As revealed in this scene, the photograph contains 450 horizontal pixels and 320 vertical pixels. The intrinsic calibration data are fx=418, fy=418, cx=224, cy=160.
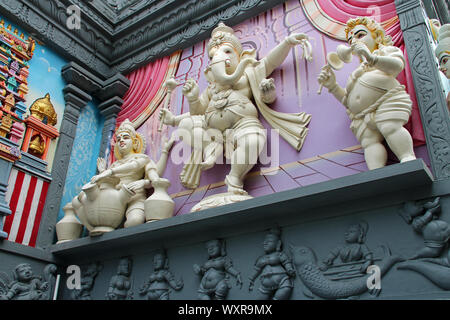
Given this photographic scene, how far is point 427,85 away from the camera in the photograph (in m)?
2.83

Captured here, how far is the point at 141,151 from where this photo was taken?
4.42m

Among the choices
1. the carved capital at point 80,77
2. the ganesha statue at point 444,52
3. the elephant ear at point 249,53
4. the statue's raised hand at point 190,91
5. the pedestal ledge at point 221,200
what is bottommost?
the pedestal ledge at point 221,200

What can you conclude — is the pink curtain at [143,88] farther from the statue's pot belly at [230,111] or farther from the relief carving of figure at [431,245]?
the relief carving of figure at [431,245]

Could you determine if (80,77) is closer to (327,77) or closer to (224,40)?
(224,40)

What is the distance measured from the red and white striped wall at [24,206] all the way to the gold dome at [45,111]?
25.9 inches

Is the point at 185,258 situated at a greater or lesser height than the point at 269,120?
lesser

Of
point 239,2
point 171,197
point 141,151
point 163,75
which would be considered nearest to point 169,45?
point 163,75

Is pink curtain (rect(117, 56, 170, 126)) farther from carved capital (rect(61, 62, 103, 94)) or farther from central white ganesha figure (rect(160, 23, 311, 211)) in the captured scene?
central white ganesha figure (rect(160, 23, 311, 211))

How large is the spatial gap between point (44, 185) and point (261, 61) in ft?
8.22

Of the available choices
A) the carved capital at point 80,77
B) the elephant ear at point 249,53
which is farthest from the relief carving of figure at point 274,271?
the carved capital at point 80,77

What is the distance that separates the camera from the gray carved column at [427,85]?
103 inches

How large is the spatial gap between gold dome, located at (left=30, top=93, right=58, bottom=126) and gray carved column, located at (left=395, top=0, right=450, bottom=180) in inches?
137

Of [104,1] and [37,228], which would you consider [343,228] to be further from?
[104,1]

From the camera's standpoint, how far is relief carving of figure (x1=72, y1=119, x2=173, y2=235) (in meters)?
3.77
